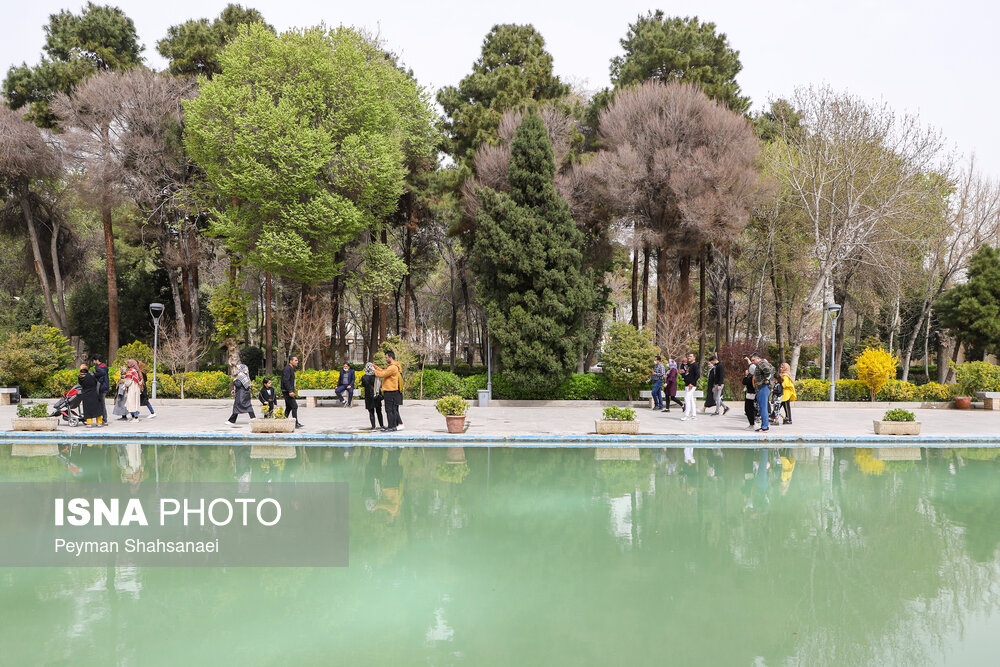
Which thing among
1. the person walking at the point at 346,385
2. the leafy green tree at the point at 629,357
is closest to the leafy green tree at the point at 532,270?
the leafy green tree at the point at 629,357

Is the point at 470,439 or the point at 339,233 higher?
A: the point at 339,233

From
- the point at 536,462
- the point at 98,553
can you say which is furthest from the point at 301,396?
the point at 98,553

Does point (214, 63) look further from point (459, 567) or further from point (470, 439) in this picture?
point (459, 567)

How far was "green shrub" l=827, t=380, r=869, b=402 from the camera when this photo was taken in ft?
73.7

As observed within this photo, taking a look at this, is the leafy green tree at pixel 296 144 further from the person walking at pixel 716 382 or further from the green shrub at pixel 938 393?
the green shrub at pixel 938 393

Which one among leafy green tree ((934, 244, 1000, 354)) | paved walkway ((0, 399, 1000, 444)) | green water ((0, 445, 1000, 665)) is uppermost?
leafy green tree ((934, 244, 1000, 354))

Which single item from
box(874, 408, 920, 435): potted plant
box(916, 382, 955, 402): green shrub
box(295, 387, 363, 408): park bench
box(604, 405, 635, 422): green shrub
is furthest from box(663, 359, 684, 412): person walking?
box(295, 387, 363, 408): park bench

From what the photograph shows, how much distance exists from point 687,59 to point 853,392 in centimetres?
1539

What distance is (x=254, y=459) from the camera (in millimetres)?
11438

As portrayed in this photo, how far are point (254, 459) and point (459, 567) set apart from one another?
6.72 meters

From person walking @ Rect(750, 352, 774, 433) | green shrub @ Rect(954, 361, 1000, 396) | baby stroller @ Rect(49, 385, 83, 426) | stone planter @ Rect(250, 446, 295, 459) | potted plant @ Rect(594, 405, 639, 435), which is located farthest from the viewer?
green shrub @ Rect(954, 361, 1000, 396)

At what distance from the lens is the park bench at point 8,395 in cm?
2244

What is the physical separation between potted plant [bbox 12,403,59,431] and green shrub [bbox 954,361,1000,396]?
85.8 ft

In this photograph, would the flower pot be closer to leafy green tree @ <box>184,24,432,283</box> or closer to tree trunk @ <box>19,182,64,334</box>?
leafy green tree @ <box>184,24,432,283</box>
